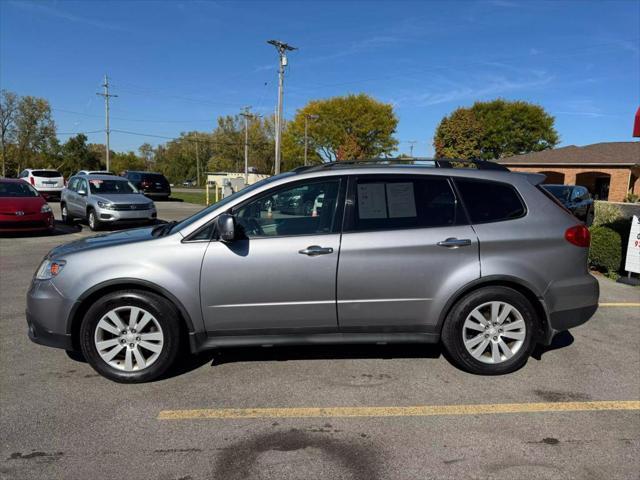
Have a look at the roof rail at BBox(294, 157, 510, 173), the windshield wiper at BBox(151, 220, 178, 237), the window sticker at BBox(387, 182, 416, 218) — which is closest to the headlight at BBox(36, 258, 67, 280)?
the windshield wiper at BBox(151, 220, 178, 237)

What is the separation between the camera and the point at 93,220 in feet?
43.1

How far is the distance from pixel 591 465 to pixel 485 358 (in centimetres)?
125

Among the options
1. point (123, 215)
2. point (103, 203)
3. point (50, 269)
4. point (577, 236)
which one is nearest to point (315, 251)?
point (50, 269)

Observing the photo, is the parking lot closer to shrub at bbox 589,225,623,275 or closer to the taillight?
the taillight

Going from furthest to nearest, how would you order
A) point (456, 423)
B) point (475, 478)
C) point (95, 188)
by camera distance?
point (95, 188) < point (456, 423) < point (475, 478)

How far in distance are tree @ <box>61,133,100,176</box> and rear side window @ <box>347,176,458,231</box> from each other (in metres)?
65.3

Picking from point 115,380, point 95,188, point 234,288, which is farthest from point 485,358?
point 95,188

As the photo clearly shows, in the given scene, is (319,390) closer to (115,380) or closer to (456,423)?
(456,423)

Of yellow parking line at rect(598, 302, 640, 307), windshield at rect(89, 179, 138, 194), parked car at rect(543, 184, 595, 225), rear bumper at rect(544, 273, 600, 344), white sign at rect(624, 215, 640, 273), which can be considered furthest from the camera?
parked car at rect(543, 184, 595, 225)

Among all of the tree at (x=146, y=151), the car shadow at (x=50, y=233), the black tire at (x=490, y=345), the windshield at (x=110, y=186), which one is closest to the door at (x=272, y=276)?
the black tire at (x=490, y=345)

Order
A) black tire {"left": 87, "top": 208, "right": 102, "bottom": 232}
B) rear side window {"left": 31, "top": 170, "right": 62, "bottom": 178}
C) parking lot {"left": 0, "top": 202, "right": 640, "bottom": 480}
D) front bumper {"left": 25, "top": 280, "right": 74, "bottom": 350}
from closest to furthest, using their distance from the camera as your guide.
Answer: parking lot {"left": 0, "top": 202, "right": 640, "bottom": 480} → front bumper {"left": 25, "top": 280, "right": 74, "bottom": 350} → black tire {"left": 87, "top": 208, "right": 102, "bottom": 232} → rear side window {"left": 31, "top": 170, "right": 62, "bottom": 178}

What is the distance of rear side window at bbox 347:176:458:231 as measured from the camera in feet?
12.4

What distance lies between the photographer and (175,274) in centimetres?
359

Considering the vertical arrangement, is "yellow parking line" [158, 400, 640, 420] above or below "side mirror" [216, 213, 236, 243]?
below
